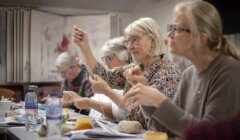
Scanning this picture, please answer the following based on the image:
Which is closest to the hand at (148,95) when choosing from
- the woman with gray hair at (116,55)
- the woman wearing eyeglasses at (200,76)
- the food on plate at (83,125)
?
the woman wearing eyeglasses at (200,76)

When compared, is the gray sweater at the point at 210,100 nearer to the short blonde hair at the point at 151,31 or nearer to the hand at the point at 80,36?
the short blonde hair at the point at 151,31

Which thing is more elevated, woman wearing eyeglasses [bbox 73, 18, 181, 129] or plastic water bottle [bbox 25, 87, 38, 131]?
woman wearing eyeglasses [bbox 73, 18, 181, 129]

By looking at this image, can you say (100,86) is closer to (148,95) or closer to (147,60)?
(147,60)

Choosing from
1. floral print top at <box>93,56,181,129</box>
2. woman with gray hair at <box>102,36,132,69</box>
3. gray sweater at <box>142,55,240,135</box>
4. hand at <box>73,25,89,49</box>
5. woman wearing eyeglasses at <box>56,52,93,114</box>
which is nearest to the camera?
gray sweater at <box>142,55,240,135</box>

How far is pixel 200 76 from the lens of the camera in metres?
1.36

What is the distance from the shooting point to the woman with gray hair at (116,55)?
2.68m

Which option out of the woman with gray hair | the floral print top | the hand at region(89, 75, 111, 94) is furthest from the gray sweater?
the woman with gray hair

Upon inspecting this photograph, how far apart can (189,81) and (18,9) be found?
377 centimetres

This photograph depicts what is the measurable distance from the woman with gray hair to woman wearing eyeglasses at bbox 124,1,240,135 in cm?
127

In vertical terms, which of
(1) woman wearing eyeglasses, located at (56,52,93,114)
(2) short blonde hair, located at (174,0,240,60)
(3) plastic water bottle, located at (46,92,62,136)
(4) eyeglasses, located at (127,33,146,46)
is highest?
(2) short blonde hair, located at (174,0,240,60)

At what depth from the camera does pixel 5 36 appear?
15.3 feet

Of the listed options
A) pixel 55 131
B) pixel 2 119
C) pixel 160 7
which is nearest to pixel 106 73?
pixel 2 119

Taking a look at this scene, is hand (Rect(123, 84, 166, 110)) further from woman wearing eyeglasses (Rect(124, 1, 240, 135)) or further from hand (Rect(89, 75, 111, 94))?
hand (Rect(89, 75, 111, 94))

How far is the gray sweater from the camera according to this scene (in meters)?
1.16
